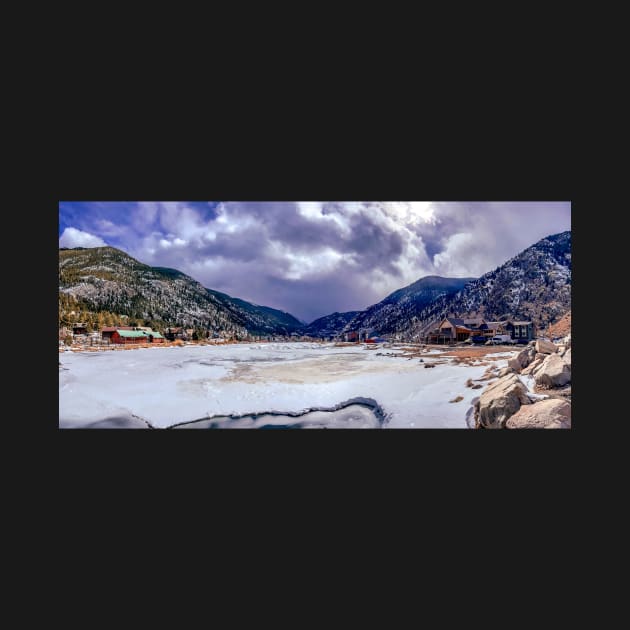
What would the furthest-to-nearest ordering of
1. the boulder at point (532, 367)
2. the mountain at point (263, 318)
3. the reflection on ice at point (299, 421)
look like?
1. the mountain at point (263, 318)
2. the boulder at point (532, 367)
3. the reflection on ice at point (299, 421)

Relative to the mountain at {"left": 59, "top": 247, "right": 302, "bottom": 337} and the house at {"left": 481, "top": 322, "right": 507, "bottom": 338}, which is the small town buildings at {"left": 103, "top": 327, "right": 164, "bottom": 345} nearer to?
the mountain at {"left": 59, "top": 247, "right": 302, "bottom": 337}

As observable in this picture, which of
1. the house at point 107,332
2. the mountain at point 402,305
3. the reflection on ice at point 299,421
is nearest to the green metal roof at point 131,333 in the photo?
the house at point 107,332

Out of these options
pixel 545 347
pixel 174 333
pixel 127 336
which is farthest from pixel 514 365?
pixel 127 336

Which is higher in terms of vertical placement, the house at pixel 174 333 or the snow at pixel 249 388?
the house at pixel 174 333

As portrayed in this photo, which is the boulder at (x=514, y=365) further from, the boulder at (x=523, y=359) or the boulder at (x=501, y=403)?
Answer: the boulder at (x=501, y=403)

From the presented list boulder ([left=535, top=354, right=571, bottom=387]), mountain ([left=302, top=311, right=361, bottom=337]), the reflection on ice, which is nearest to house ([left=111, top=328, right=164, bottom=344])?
the reflection on ice

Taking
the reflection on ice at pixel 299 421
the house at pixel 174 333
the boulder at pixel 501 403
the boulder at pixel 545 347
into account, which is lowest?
the reflection on ice at pixel 299 421
